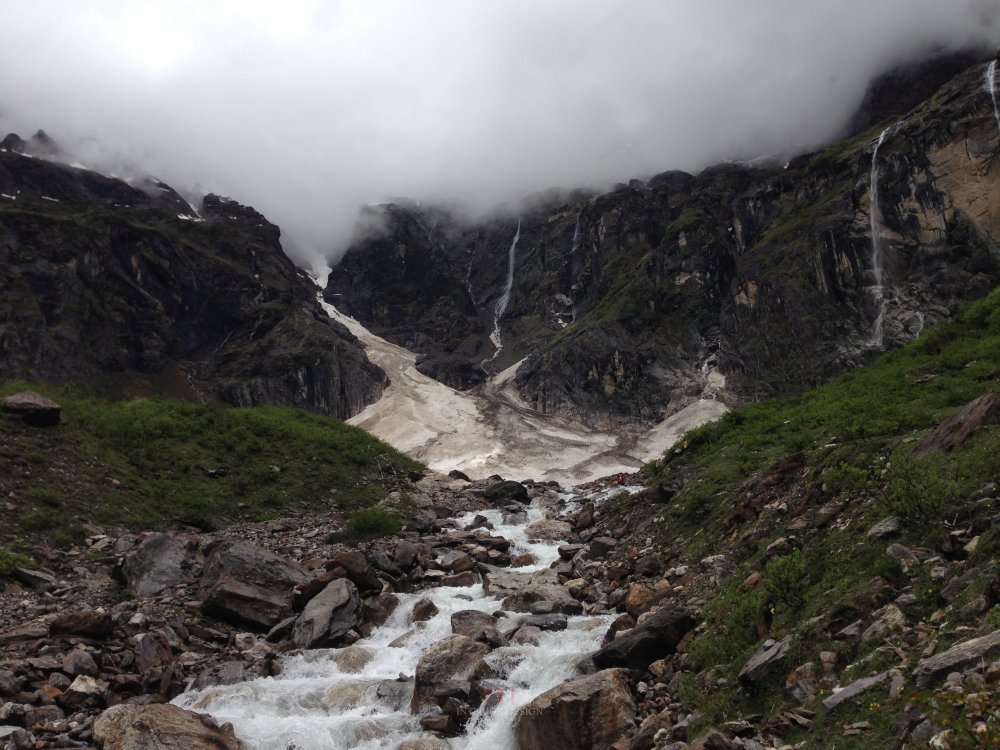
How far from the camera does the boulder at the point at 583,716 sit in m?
9.05

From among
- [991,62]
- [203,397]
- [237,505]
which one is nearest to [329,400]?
[203,397]

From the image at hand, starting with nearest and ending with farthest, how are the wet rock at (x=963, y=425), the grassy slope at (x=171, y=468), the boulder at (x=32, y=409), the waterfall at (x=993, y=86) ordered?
the wet rock at (x=963, y=425) → the grassy slope at (x=171, y=468) → the boulder at (x=32, y=409) → the waterfall at (x=993, y=86)

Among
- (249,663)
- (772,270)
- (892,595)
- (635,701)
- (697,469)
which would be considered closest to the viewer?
(892,595)

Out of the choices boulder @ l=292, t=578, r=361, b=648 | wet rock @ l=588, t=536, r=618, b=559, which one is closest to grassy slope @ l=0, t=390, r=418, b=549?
boulder @ l=292, t=578, r=361, b=648

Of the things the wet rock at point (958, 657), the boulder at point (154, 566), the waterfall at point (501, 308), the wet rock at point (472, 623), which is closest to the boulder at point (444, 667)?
the wet rock at point (472, 623)

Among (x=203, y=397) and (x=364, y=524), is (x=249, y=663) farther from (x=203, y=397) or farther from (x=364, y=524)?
(x=203, y=397)

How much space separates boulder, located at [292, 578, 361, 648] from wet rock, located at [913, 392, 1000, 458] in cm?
1258

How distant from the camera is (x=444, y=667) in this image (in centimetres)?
1253

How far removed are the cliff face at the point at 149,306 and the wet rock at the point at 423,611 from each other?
103398 millimetres

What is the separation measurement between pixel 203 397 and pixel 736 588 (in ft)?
403

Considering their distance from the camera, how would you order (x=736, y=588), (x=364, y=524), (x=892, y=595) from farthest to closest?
(x=364, y=524) → (x=736, y=588) → (x=892, y=595)

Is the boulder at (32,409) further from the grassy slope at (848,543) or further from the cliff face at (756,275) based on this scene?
the cliff face at (756,275)

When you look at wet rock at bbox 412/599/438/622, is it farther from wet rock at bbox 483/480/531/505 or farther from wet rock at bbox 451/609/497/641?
wet rock at bbox 483/480/531/505

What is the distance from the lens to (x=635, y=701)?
31.2 feet
